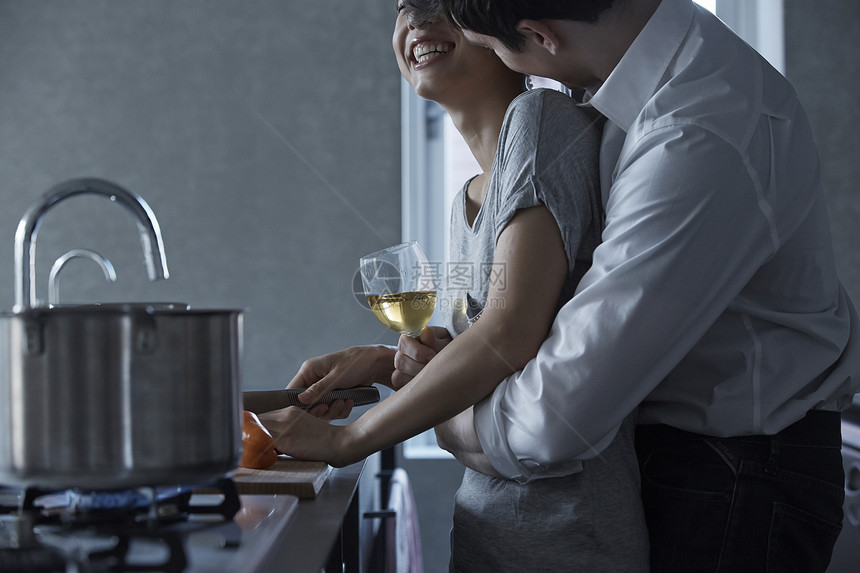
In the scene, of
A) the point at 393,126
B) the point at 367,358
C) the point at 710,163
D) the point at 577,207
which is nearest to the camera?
the point at 710,163

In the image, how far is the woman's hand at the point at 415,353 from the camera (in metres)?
0.95

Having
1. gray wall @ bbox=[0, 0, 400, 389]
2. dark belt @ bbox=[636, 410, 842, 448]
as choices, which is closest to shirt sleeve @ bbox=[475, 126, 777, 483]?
dark belt @ bbox=[636, 410, 842, 448]

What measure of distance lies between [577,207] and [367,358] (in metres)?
0.45

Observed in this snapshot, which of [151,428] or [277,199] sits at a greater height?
[277,199]

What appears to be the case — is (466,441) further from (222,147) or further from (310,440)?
(222,147)

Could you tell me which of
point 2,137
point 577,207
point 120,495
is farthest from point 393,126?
point 120,495

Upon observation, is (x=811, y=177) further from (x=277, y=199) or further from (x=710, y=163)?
(x=277, y=199)

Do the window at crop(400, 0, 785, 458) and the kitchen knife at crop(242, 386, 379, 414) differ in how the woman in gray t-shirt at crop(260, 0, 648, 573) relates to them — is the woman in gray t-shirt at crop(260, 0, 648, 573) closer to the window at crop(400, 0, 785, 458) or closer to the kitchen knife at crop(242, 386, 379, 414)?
the kitchen knife at crop(242, 386, 379, 414)

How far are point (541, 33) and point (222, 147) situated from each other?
186cm

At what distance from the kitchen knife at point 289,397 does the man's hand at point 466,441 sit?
180 mm

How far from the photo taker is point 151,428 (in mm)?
514

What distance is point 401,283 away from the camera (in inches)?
A: 42.4

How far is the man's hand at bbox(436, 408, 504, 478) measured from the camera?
2.64 feet

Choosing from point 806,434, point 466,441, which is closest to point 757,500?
point 806,434
